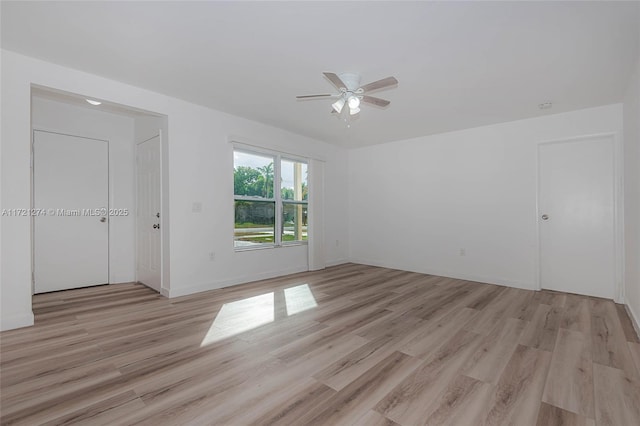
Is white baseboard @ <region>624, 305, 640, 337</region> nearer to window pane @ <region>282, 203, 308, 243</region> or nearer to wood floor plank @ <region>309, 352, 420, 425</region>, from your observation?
wood floor plank @ <region>309, 352, 420, 425</region>

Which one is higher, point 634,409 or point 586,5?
point 586,5

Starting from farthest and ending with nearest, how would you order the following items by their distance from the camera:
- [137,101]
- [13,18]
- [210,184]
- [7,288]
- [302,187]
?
[302,187] → [210,184] → [137,101] → [7,288] → [13,18]

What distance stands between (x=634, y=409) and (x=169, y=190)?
4.41 metres

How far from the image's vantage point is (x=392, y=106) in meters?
3.86

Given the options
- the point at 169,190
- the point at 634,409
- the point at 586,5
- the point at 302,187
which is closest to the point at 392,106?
the point at 586,5

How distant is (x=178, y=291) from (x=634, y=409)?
162 inches

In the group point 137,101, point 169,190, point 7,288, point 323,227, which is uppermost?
point 137,101

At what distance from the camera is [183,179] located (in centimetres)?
388

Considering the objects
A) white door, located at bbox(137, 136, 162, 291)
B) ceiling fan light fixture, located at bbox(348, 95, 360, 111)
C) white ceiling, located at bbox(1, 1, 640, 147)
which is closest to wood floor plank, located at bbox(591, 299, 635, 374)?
white ceiling, located at bbox(1, 1, 640, 147)

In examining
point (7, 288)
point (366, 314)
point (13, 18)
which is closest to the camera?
point (13, 18)

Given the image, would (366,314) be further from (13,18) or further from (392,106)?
(13,18)

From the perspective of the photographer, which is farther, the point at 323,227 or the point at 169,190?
the point at 323,227

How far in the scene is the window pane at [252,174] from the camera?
182 inches

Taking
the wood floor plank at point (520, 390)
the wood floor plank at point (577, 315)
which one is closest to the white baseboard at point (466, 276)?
the wood floor plank at point (577, 315)
